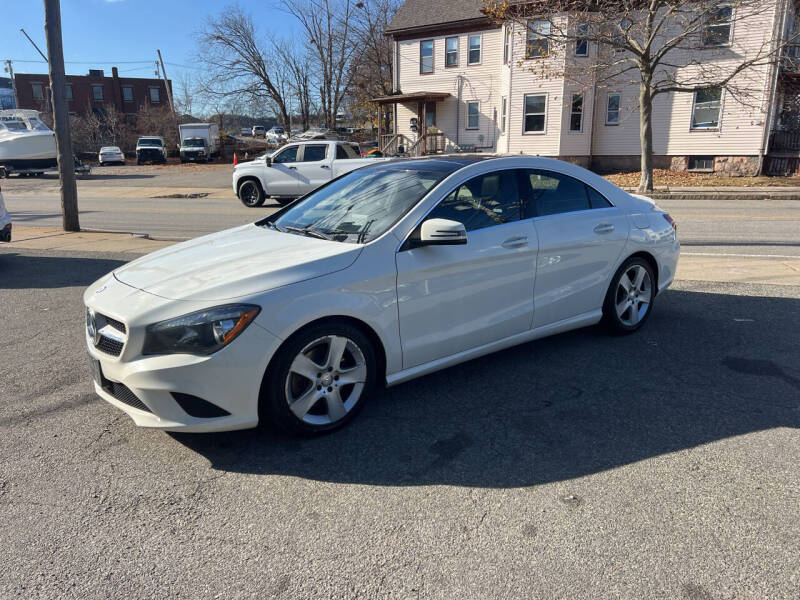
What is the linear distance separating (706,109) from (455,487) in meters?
25.4

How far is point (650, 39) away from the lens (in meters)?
17.3

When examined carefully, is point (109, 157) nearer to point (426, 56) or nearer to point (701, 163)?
point (426, 56)

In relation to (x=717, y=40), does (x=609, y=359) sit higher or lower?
lower

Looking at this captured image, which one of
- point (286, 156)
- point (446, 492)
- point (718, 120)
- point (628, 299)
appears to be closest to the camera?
point (446, 492)

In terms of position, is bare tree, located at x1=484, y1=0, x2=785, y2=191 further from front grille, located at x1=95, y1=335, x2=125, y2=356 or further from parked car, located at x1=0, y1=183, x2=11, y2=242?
front grille, located at x1=95, y1=335, x2=125, y2=356

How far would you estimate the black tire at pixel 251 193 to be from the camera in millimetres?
17375

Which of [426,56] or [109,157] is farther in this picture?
[109,157]

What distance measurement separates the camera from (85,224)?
1447 cm

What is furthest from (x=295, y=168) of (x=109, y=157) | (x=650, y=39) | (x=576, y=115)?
(x=109, y=157)

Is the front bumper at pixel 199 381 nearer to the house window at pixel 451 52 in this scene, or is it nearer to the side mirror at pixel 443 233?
the side mirror at pixel 443 233

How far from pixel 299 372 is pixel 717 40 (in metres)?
25.2

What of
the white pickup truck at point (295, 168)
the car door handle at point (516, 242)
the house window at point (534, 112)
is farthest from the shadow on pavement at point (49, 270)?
the house window at point (534, 112)

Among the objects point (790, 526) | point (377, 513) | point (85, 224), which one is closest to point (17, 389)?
point (377, 513)

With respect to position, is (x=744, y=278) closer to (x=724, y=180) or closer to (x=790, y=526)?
(x=790, y=526)
